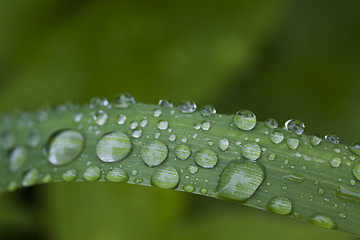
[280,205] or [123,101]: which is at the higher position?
[123,101]

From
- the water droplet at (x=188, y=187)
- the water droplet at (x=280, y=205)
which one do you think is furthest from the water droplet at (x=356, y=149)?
the water droplet at (x=188, y=187)

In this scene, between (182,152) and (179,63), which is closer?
(182,152)

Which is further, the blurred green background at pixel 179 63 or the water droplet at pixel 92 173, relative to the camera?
the blurred green background at pixel 179 63

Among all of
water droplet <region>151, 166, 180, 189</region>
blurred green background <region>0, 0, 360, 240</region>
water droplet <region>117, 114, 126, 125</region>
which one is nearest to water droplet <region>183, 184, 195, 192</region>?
water droplet <region>151, 166, 180, 189</region>

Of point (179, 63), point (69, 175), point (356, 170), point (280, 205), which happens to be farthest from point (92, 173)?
point (179, 63)

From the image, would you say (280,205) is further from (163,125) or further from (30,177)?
(30,177)

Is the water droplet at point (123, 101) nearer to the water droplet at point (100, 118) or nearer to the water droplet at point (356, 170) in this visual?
the water droplet at point (100, 118)
